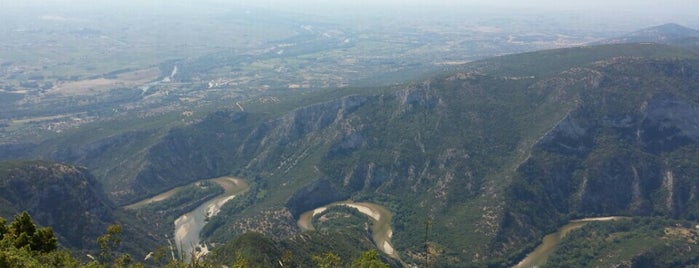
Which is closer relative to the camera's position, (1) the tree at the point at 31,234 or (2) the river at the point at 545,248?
(1) the tree at the point at 31,234

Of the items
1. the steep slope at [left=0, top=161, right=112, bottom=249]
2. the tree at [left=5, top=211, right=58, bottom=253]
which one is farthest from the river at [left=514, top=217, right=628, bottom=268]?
the tree at [left=5, top=211, right=58, bottom=253]

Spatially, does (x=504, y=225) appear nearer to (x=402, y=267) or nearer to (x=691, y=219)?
(x=402, y=267)

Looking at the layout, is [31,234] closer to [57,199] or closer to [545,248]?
[57,199]

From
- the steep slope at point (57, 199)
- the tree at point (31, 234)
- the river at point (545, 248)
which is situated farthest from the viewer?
the river at point (545, 248)

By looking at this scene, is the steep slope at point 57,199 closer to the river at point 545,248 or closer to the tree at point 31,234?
the tree at point 31,234

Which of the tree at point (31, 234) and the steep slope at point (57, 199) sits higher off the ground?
the tree at point (31, 234)

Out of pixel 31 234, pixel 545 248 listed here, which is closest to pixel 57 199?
pixel 31 234

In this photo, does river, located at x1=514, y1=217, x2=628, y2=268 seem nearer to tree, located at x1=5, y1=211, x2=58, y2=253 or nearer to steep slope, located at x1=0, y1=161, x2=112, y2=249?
steep slope, located at x1=0, y1=161, x2=112, y2=249

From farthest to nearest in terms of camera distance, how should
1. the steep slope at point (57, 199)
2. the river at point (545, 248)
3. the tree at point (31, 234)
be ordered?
the river at point (545, 248) < the steep slope at point (57, 199) < the tree at point (31, 234)

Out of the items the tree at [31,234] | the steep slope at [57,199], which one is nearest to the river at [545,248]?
the steep slope at [57,199]
